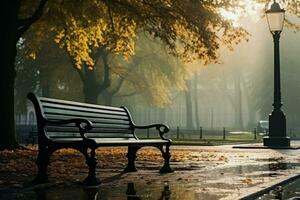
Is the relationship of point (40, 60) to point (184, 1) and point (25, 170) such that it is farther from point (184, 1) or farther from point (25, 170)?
point (25, 170)

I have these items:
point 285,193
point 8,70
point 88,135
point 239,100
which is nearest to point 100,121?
point 88,135

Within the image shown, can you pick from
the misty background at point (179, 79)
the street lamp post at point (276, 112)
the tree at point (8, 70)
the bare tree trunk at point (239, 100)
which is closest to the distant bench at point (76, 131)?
the tree at point (8, 70)

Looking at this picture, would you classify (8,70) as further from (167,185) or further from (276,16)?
(276,16)

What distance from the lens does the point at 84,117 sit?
10.1 meters

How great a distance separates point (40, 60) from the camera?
125 feet

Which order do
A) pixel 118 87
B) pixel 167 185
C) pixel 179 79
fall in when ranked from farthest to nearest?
pixel 118 87 < pixel 179 79 < pixel 167 185

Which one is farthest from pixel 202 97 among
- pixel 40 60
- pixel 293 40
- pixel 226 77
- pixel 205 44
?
pixel 205 44

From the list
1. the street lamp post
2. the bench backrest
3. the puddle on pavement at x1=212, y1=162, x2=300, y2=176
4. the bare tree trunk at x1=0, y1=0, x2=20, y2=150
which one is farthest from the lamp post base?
the bench backrest

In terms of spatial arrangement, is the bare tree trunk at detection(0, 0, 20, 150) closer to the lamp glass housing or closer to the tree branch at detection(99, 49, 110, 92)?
the lamp glass housing

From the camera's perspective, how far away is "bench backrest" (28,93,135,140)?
8930 millimetres

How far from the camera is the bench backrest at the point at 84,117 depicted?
8.93 m

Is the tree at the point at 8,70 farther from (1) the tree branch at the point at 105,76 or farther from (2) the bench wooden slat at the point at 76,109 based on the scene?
(1) the tree branch at the point at 105,76

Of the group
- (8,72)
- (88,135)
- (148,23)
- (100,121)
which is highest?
(148,23)

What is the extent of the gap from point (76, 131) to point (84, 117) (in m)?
0.67
